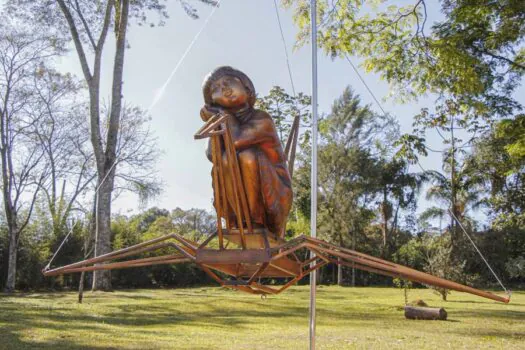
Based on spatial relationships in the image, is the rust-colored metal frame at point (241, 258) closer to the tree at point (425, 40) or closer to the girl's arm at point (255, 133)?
the girl's arm at point (255, 133)

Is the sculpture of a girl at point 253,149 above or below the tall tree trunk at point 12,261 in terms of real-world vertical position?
above

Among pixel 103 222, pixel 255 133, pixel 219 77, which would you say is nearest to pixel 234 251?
pixel 255 133

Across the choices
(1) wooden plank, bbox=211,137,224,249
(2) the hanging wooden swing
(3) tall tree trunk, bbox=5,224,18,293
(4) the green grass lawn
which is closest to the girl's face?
(2) the hanging wooden swing

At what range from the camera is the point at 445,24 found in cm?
1191

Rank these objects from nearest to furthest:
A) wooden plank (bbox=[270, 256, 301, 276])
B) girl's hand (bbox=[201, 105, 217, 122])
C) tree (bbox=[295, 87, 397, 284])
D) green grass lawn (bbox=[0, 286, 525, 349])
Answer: wooden plank (bbox=[270, 256, 301, 276])
girl's hand (bbox=[201, 105, 217, 122])
green grass lawn (bbox=[0, 286, 525, 349])
tree (bbox=[295, 87, 397, 284])

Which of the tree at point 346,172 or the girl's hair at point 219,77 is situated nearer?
the girl's hair at point 219,77

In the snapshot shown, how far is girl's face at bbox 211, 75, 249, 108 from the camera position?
11.4ft

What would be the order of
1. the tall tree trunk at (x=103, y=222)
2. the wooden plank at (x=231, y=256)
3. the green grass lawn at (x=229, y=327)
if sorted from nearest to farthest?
1. the wooden plank at (x=231, y=256)
2. the green grass lawn at (x=229, y=327)
3. the tall tree trunk at (x=103, y=222)

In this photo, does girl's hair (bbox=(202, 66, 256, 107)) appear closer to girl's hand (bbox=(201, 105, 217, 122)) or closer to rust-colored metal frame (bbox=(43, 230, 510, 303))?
girl's hand (bbox=(201, 105, 217, 122))

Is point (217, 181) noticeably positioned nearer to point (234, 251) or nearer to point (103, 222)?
point (234, 251)

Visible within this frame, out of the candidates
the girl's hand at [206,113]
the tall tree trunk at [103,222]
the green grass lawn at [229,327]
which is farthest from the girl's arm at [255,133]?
the tall tree trunk at [103,222]

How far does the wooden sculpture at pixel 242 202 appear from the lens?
2.81 metres

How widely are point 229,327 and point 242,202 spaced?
9.83 metres

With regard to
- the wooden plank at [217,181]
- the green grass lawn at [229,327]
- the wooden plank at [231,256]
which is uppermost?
the wooden plank at [217,181]
